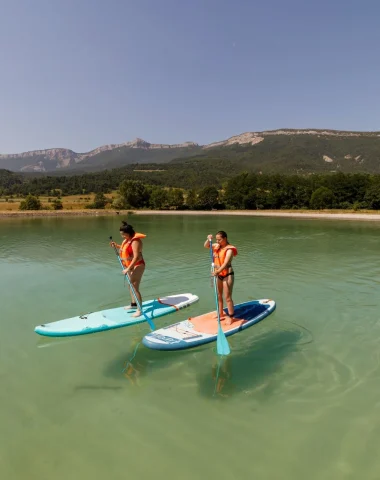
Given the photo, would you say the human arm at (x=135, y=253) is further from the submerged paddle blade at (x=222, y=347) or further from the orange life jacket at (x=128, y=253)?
the submerged paddle blade at (x=222, y=347)

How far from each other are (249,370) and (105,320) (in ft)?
14.5

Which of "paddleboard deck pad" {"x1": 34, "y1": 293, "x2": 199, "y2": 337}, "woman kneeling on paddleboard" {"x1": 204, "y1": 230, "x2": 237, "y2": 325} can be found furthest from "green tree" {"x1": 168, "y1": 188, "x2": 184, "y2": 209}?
"woman kneeling on paddleboard" {"x1": 204, "y1": 230, "x2": 237, "y2": 325}

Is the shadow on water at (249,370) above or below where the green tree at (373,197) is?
below

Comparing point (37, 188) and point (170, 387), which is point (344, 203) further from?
point (37, 188)

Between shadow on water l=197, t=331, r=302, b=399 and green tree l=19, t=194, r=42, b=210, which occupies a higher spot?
green tree l=19, t=194, r=42, b=210

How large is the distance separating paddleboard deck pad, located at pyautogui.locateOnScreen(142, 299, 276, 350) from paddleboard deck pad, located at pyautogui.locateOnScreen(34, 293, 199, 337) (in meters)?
1.56

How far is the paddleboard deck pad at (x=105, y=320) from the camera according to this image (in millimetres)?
9047

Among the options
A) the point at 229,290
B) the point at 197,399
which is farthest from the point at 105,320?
the point at 197,399

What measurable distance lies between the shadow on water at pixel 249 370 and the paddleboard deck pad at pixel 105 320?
9.83ft

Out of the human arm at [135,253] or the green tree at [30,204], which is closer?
the human arm at [135,253]

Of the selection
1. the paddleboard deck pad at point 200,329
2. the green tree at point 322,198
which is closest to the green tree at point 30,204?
the green tree at point 322,198

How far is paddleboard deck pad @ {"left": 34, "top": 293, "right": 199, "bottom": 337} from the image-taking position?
356 inches

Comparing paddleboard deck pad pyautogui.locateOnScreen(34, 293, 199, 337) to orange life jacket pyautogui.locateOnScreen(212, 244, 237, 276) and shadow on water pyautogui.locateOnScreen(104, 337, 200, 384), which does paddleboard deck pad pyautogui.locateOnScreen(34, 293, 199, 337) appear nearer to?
shadow on water pyautogui.locateOnScreen(104, 337, 200, 384)

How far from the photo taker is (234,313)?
32.4 feet
